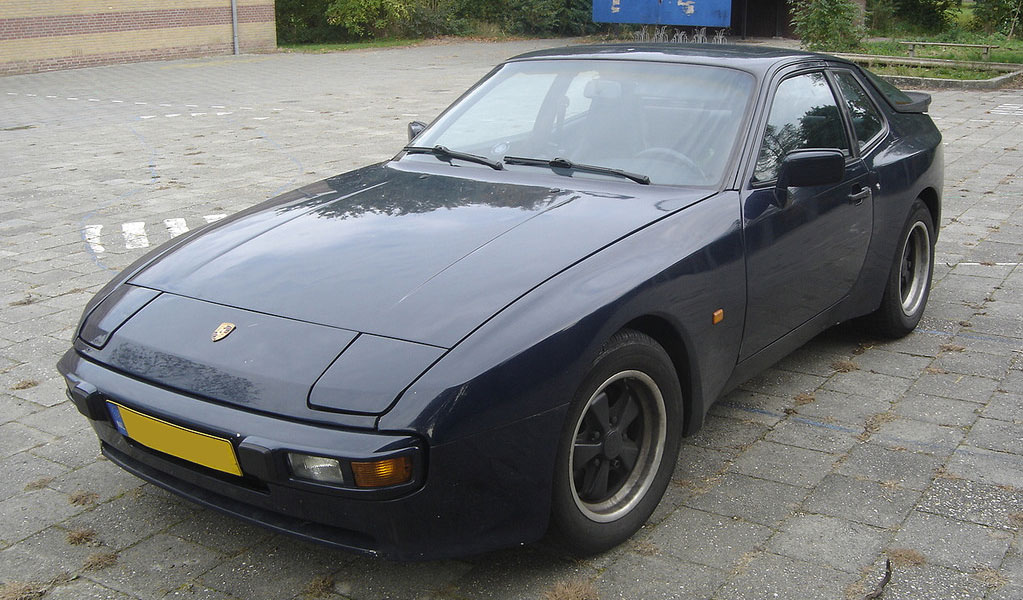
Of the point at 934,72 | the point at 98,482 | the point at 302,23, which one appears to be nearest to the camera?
the point at 98,482

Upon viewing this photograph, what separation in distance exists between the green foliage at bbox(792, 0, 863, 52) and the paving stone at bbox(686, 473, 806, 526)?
16907 mm

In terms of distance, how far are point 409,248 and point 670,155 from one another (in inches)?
45.3

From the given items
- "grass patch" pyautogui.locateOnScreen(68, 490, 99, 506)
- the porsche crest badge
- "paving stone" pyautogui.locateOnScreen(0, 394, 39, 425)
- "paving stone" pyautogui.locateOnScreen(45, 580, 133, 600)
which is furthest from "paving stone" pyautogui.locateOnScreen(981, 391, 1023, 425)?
"paving stone" pyautogui.locateOnScreen(0, 394, 39, 425)

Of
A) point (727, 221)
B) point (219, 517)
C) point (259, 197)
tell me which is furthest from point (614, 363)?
point (259, 197)

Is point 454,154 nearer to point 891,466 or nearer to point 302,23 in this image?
point 891,466

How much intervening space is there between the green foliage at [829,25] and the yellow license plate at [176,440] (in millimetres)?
18020

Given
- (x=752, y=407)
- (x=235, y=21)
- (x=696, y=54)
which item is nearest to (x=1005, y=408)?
(x=752, y=407)

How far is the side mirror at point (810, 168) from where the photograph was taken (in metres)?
3.54

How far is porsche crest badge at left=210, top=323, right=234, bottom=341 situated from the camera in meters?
2.74

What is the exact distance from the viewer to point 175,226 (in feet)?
24.0

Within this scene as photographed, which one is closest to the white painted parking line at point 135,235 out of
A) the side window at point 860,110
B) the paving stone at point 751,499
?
the side window at point 860,110

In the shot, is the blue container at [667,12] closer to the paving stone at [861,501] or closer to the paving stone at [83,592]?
the paving stone at [861,501]

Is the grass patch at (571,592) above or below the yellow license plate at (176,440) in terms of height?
below

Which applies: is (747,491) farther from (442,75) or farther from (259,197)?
(442,75)
